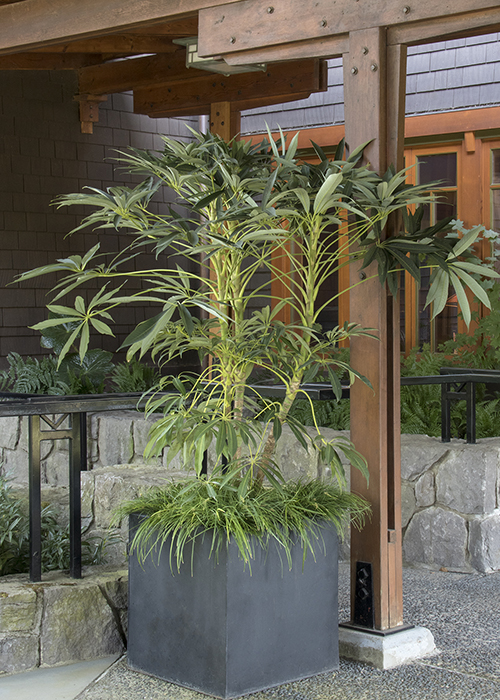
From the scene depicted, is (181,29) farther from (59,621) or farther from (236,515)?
(59,621)

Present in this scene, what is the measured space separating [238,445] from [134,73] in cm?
503

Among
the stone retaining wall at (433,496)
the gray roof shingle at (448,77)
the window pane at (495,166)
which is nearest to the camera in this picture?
the stone retaining wall at (433,496)

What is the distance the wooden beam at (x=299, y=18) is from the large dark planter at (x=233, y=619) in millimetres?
1744

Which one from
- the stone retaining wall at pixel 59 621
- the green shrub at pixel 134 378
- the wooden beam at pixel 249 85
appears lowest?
the stone retaining wall at pixel 59 621

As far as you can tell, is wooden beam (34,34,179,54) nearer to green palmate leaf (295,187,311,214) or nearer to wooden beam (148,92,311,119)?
wooden beam (148,92,311,119)

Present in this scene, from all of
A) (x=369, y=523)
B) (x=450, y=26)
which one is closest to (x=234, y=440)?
(x=369, y=523)

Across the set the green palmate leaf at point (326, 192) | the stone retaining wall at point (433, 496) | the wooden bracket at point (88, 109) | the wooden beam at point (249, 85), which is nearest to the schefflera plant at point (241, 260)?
the green palmate leaf at point (326, 192)

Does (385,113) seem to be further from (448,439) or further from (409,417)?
(409,417)

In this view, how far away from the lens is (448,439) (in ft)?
14.1

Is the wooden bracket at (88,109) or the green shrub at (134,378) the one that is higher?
the wooden bracket at (88,109)

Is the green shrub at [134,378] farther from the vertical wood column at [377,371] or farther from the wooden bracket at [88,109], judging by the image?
the vertical wood column at [377,371]

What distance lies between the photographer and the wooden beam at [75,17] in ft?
10.5

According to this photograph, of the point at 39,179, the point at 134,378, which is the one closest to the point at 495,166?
the point at 134,378

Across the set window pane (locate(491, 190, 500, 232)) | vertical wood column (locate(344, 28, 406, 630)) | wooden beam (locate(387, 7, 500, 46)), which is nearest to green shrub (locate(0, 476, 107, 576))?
vertical wood column (locate(344, 28, 406, 630))
